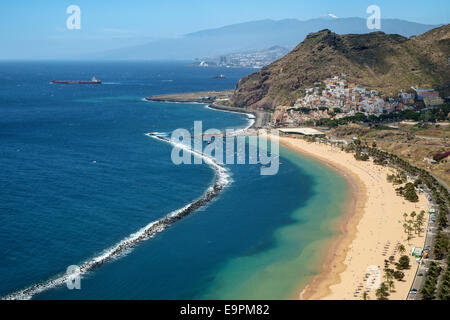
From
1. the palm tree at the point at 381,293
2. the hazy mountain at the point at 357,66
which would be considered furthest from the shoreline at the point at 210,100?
the palm tree at the point at 381,293

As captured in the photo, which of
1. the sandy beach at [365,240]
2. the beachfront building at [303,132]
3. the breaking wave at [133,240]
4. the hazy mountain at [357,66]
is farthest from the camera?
the hazy mountain at [357,66]

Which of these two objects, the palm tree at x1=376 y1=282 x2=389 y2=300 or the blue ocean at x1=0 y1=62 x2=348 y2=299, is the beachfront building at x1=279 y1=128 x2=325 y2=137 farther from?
the palm tree at x1=376 y1=282 x2=389 y2=300

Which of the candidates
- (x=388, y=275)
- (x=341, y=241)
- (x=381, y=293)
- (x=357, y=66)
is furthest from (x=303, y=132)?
(x=381, y=293)

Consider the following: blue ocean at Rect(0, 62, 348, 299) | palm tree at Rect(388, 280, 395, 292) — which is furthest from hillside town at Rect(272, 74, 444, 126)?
palm tree at Rect(388, 280, 395, 292)

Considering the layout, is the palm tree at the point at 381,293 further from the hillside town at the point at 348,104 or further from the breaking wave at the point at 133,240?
A: the hillside town at the point at 348,104
